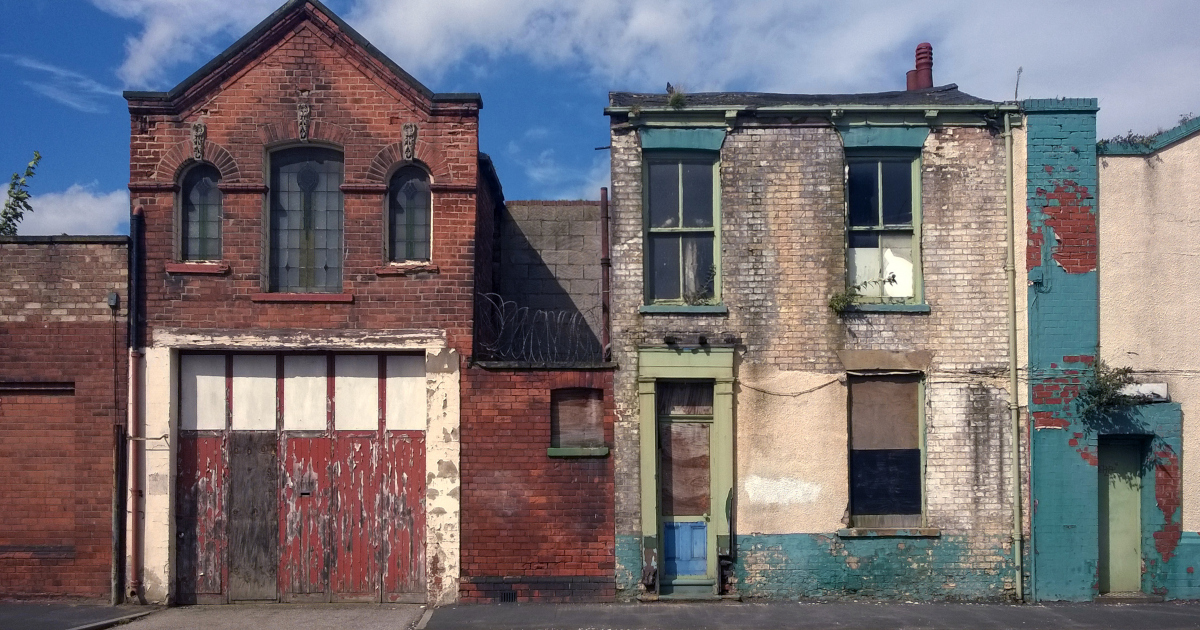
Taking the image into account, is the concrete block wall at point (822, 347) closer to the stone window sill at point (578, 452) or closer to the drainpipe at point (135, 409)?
the stone window sill at point (578, 452)

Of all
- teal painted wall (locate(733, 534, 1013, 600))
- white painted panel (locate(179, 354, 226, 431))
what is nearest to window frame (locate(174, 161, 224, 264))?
white painted panel (locate(179, 354, 226, 431))

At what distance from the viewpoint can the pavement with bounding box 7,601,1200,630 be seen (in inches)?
360

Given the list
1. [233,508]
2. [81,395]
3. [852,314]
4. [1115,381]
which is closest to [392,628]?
[233,508]

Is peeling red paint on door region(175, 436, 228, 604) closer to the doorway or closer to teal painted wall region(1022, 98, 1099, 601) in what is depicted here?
teal painted wall region(1022, 98, 1099, 601)

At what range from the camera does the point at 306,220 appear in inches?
418

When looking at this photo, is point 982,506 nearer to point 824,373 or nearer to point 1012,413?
point 1012,413

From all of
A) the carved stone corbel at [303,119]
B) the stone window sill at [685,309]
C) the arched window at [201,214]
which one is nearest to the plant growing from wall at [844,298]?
the stone window sill at [685,309]

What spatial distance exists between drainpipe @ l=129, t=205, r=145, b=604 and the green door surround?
20.5 ft

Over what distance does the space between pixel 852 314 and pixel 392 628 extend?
6694 mm

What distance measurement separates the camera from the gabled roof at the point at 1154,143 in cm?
1039

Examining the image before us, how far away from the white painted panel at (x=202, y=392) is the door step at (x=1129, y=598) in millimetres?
11341

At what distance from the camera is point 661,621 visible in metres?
9.28

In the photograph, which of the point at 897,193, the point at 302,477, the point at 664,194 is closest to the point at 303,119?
the point at 302,477

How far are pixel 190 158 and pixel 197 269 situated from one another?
1445 mm
